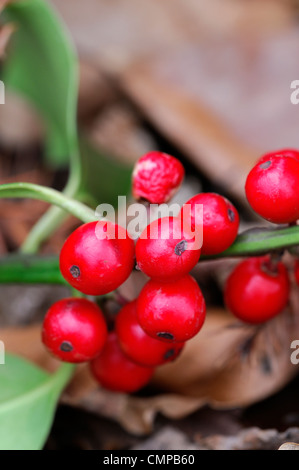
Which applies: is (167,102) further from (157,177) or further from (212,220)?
(212,220)

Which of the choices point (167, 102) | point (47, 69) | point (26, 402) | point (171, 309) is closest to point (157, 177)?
point (171, 309)

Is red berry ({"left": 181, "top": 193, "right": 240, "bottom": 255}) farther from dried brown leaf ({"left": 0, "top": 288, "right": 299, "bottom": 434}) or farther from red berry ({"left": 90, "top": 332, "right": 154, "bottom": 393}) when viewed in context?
dried brown leaf ({"left": 0, "top": 288, "right": 299, "bottom": 434})

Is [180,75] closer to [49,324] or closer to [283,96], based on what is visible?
[283,96]

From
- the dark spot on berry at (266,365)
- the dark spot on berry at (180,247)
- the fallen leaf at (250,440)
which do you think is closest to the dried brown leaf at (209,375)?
the dark spot on berry at (266,365)

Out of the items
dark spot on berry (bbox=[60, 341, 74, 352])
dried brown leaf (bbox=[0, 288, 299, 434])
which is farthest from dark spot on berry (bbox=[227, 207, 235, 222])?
dried brown leaf (bbox=[0, 288, 299, 434])

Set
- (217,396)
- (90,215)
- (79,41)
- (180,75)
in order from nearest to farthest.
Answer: (90,215)
(217,396)
(180,75)
(79,41)
